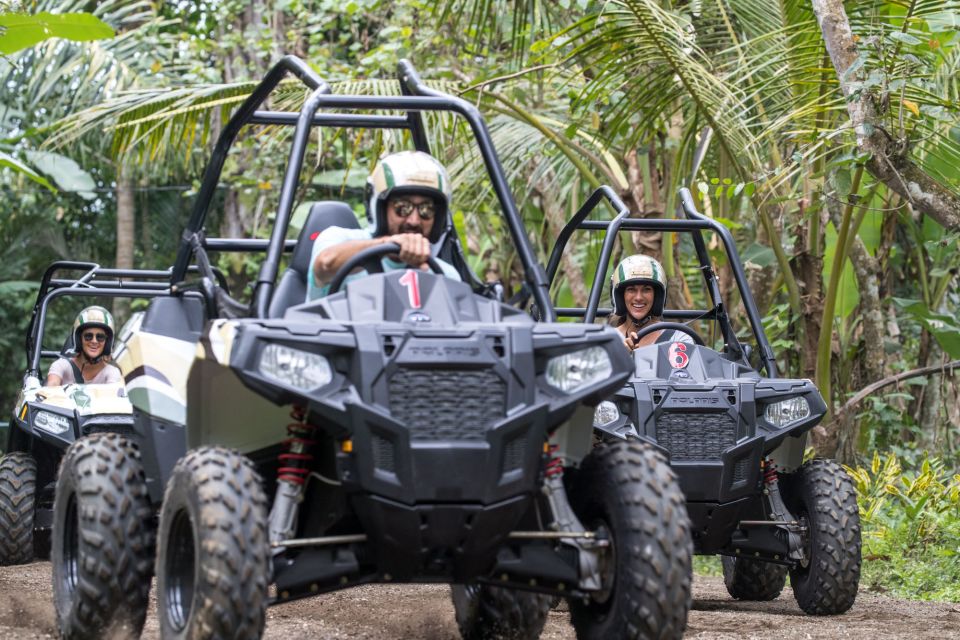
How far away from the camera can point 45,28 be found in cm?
653

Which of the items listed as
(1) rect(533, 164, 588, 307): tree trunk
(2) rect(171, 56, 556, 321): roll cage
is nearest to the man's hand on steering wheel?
(2) rect(171, 56, 556, 321): roll cage

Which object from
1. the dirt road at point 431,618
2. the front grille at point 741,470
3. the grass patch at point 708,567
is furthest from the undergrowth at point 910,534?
the front grille at point 741,470

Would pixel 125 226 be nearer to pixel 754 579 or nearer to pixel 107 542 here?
pixel 754 579

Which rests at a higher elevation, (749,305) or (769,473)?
(749,305)

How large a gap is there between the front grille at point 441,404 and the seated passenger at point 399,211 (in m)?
0.86

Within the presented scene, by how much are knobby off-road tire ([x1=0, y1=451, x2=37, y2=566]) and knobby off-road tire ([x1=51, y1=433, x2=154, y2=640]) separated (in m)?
3.87

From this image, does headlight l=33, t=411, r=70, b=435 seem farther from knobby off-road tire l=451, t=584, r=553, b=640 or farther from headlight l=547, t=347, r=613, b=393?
headlight l=547, t=347, r=613, b=393

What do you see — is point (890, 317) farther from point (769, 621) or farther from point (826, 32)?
point (769, 621)

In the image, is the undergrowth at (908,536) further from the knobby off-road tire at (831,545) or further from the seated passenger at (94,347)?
the seated passenger at (94,347)

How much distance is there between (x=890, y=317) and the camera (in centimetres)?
1209

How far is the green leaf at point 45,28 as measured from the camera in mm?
6355

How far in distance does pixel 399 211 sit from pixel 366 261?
0.28m

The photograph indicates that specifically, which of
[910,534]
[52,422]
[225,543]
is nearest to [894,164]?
[910,534]

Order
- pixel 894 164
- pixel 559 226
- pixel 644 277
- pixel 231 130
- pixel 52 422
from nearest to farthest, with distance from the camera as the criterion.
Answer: pixel 231 130, pixel 894 164, pixel 644 277, pixel 52 422, pixel 559 226
